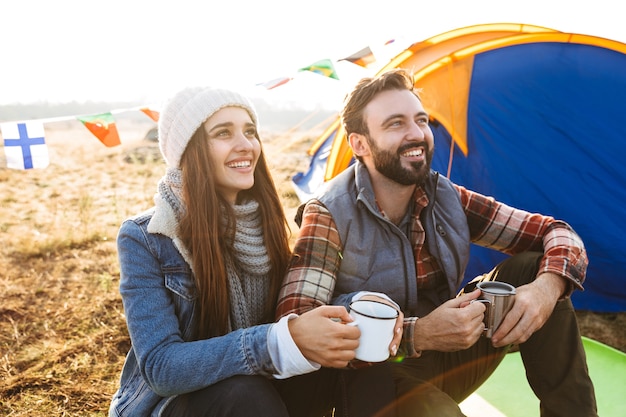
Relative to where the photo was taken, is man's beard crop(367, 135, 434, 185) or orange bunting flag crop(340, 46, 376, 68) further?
orange bunting flag crop(340, 46, 376, 68)

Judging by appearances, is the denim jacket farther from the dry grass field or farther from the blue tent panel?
the blue tent panel

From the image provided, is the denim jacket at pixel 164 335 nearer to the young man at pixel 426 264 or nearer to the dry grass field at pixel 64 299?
the young man at pixel 426 264

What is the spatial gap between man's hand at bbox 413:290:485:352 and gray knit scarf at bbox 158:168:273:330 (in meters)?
0.55

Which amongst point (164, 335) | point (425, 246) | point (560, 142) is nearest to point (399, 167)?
point (425, 246)

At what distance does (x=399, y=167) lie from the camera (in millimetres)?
2068

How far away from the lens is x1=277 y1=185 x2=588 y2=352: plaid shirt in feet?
5.69

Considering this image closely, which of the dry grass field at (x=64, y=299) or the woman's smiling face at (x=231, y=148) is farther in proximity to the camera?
the dry grass field at (x=64, y=299)

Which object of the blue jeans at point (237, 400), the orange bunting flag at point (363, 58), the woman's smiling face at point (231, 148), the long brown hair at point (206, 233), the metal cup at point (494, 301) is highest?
the orange bunting flag at point (363, 58)

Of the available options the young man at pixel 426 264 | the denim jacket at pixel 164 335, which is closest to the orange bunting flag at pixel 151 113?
the young man at pixel 426 264

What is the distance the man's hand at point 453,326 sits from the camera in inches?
61.3

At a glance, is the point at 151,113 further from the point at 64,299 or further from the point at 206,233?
the point at 206,233

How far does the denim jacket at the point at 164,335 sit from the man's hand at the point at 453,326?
0.55 metres

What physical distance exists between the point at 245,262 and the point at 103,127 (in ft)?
7.83

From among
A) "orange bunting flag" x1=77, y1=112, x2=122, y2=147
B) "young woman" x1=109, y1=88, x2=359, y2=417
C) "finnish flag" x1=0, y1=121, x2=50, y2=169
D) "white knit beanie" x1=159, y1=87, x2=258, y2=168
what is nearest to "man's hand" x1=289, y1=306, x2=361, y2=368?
"young woman" x1=109, y1=88, x2=359, y2=417
